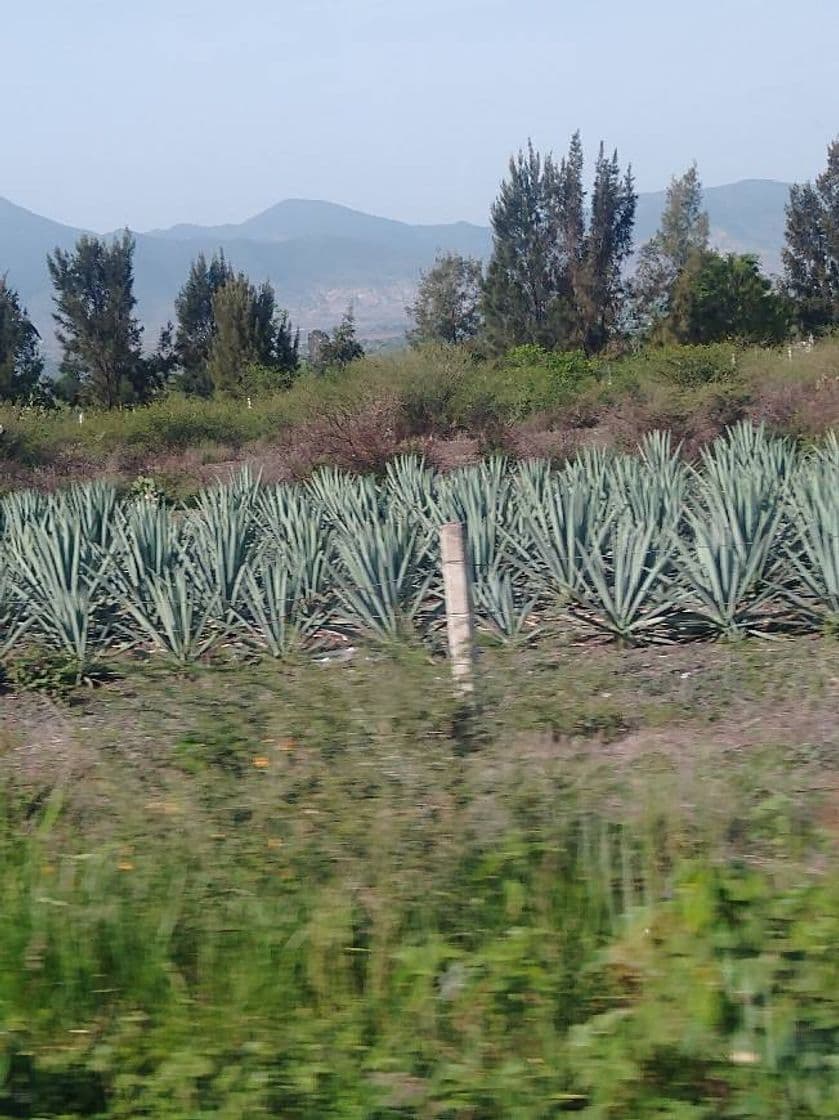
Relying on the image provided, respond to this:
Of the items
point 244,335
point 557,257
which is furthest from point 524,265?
point 244,335

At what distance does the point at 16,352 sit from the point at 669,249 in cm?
3293

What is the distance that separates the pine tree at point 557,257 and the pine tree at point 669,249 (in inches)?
91.8

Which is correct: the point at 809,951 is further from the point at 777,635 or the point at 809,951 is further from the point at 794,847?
the point at 777,635

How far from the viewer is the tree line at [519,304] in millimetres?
46594

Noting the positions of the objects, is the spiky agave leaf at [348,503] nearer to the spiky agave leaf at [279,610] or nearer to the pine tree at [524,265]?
the spiky agave leaf at [279,610]

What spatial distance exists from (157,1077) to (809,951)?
5.28 feet

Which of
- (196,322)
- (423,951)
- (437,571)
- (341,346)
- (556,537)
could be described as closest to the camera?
(423,951)

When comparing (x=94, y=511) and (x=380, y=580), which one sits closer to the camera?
(x=380, y=580)

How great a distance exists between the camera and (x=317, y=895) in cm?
403

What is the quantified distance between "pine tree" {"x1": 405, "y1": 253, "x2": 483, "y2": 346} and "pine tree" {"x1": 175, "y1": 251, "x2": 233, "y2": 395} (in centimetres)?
1157

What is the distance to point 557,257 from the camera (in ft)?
Answer: 168

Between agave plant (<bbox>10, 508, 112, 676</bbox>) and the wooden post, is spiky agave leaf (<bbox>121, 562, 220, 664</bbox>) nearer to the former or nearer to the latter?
agave plant (<bbox>10, 508, 112, 676</bbox>)

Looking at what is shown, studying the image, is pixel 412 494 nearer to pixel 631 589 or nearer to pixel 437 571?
pixel 437 571

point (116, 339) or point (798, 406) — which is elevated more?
point (116, 339)
